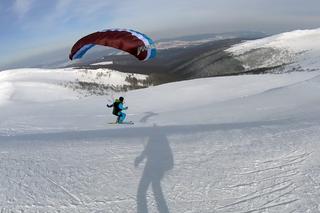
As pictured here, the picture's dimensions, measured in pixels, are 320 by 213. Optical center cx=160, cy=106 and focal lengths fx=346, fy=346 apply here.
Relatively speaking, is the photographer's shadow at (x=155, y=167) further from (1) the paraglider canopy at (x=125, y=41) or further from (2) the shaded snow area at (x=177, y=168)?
(1) the paraglider canopy at (x=125, y=41)

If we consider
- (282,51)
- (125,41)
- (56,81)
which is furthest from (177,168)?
(282,51)

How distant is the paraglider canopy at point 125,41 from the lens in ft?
49.4

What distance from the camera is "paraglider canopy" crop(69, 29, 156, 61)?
593 inches

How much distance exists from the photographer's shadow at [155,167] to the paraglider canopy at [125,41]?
4576 mm

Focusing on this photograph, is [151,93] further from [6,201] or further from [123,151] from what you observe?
[6,201]

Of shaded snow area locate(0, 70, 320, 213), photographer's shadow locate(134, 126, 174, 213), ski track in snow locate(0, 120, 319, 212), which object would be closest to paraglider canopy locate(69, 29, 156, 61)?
shaded snow area locate(0, 70, 320, 213)

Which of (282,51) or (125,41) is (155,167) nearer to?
(125,41)

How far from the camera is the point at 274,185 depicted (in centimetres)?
742

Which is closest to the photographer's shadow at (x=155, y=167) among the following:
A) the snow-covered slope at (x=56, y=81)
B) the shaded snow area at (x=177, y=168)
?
the shaded snow area at (x=177, y=168)

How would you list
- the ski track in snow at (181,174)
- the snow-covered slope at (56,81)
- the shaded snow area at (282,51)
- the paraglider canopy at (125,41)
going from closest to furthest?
the ski track in snow at (181,174) → the paraglider canopy at (125,41) → the snow-covered slope at (56,81) → the shaded snow area at (282,51)

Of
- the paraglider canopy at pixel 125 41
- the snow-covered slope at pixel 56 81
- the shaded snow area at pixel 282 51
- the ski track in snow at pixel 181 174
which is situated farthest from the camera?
the shaded snow area at pixel 282 51

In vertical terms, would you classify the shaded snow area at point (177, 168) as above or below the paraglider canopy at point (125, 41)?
below

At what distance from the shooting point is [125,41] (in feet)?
49.6

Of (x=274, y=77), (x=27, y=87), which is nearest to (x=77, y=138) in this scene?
(x=274, y=77)
